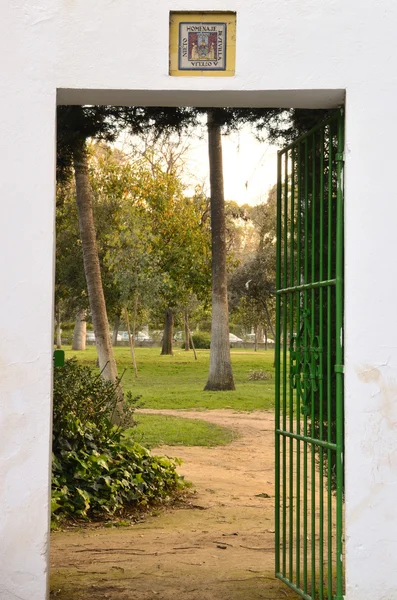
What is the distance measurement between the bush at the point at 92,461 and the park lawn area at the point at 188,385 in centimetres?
530

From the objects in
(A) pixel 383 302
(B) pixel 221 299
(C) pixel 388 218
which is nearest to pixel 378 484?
(A) pixel 383 302

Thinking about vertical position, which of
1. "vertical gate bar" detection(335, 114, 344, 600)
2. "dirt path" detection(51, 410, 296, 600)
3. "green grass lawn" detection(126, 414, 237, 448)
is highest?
"vertical gate bar" detection(335, 114, 344, 600)

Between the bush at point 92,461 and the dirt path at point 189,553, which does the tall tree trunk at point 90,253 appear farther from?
the bush at point 92,461

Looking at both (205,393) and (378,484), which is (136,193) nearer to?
(205,393)

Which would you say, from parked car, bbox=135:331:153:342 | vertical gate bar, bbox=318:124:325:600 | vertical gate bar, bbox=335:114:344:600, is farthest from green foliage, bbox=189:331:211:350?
vertical gate bar, bbox=335:114:344:600

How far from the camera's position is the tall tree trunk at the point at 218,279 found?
19016 mm

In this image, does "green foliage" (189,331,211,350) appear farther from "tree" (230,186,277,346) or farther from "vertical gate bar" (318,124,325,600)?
"vertical gate bar" (318,124,325,600)

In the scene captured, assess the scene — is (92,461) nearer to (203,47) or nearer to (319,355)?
(319,355)

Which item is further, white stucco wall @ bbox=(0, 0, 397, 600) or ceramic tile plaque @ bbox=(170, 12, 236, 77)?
ceramic tile plaque @ bbox=(170, 12, 236, 77)

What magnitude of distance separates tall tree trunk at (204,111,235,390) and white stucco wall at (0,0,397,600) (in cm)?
1395

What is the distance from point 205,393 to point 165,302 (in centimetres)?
631

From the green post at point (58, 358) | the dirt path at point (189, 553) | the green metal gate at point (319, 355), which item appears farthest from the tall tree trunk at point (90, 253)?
the green post at point (58, 358)

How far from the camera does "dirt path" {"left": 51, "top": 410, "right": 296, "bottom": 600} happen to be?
5.66 m

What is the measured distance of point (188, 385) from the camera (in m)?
21.8
